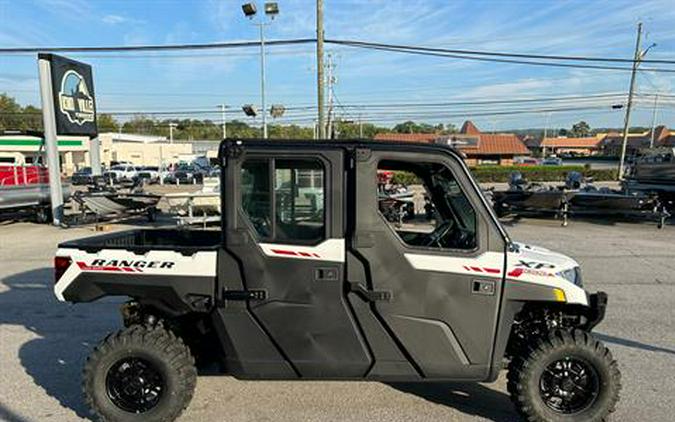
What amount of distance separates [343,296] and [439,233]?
100cm

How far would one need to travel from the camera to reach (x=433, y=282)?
132 inches

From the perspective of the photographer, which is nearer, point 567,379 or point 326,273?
point 326,273

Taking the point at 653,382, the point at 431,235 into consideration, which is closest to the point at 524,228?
the point at 653,382

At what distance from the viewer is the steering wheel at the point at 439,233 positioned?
3.76 m

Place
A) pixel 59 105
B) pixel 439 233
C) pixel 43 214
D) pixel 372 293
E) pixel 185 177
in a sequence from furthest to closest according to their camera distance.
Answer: pixel 185 177 → pixel 43 214 → pixel 59 105 → pixel 439 233 → pixel 372 293

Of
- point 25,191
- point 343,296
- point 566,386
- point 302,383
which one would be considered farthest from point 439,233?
point 25,191

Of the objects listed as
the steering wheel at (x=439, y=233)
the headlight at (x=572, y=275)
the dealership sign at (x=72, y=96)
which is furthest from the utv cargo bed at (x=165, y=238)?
the dealership sign at (x=72, y=96)

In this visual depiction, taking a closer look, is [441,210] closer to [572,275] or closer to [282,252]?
[572,275]

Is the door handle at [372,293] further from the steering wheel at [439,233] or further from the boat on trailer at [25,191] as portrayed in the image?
the boat on trailer at [25,191]

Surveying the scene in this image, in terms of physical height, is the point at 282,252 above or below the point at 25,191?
above

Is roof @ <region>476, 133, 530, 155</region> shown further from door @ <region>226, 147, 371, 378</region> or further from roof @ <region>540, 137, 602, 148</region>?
door @ <region>226, 147, 371, 378</region>

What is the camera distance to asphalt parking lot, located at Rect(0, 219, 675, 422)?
373 cm

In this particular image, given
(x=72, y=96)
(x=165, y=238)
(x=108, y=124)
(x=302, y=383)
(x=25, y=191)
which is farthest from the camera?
(x=108, y=124)

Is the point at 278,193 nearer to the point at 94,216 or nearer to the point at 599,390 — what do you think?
the point at 599,390
